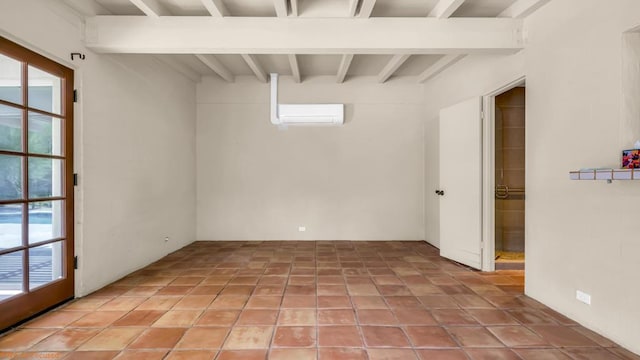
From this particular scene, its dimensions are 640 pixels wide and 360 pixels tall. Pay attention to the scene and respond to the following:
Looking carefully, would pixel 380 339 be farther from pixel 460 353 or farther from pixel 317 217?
pixel 317 217

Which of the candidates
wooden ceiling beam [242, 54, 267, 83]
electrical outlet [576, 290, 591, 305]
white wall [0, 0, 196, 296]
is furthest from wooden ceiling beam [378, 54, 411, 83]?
white wall [0, 0, 196, 296]

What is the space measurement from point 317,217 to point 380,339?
3420 mm

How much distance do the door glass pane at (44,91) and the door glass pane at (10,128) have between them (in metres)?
0.17

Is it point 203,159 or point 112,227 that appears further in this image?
point 203,159

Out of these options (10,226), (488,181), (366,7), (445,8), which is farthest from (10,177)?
(488,181)

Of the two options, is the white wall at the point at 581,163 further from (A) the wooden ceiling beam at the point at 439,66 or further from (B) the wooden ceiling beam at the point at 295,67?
(B) the wooden ceiling beam at the point at 295,67

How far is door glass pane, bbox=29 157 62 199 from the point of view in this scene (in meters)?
2.53

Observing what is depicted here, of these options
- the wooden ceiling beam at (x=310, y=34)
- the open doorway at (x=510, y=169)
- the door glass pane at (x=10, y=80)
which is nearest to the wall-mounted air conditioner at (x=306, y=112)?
the wooden ceiling beam at (x=310, y=34)

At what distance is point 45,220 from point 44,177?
378mm

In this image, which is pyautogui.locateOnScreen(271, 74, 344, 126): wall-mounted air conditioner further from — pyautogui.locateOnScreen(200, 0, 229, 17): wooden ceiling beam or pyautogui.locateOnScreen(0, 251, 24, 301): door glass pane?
pyautogui.locateOnScreen(0, 251, 24, 301): door glass pane

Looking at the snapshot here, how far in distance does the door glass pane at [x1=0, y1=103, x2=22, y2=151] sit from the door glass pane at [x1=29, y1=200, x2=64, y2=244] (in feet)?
1.62

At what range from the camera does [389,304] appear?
2834mm

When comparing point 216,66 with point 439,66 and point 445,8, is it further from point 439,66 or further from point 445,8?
point 439,66

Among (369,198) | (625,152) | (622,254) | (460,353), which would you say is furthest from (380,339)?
(369,198)
